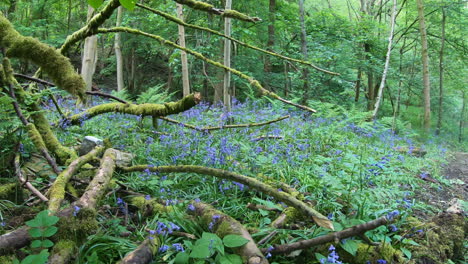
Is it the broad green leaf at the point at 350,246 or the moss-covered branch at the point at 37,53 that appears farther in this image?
the moss-covered branch at the point at 37,53

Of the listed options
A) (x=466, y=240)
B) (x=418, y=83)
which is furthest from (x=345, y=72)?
(x=466, y=240)

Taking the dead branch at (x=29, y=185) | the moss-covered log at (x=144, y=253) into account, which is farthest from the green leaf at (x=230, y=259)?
the dead branch at (x=29, y=185)

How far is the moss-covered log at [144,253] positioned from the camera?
178cm

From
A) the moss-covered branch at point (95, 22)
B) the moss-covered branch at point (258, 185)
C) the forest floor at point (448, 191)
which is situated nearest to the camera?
the moss-covered branch at point (258, 185)

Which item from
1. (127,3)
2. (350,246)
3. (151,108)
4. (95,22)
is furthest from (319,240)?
(95,22)

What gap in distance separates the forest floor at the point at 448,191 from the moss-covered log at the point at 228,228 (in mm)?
2350

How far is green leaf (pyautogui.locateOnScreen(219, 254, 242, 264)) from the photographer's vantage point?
69.0 inches

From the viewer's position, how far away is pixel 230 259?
70.0 inches

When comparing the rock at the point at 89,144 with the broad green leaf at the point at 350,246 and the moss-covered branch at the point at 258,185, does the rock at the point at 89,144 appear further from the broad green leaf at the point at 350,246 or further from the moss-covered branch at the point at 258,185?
the broad green leaf at the point at 350,246

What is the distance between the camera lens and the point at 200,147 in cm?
394

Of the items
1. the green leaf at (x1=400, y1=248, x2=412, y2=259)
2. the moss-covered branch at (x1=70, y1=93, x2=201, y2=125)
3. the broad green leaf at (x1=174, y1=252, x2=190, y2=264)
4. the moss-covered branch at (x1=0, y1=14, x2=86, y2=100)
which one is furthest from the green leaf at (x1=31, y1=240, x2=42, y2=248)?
the green leaf at (x1=400, y1=248, x2=412, y2=259)

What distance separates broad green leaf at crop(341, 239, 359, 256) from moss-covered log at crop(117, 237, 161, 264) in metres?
1.21

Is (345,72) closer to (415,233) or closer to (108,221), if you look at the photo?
(415,233)

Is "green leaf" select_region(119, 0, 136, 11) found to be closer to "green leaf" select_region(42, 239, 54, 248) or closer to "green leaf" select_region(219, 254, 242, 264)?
"green leaf" select_region(42, 239, 54, 248)
